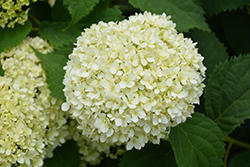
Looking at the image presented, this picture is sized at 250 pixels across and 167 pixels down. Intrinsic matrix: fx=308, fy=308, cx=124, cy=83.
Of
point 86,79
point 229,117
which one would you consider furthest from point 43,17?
point 229,117

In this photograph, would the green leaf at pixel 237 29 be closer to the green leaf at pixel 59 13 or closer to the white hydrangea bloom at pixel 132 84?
the white hydrangea bloom at pixel 132 84

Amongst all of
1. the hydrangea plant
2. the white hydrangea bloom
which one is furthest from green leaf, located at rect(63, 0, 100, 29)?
the white hydrangea bloom

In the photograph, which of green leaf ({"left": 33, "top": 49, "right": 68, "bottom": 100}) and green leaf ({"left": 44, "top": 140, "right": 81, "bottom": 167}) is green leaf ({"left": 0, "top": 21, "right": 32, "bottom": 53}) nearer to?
green leaf ({"left": 33, "top": 49, "right": 68, "bottom": 100})

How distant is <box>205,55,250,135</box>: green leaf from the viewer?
1909 mm

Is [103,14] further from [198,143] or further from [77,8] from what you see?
[198,143]

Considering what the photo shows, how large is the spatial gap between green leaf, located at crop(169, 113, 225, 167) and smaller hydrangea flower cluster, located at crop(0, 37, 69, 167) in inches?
27.8

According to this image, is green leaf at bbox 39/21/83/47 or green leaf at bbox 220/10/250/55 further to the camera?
green leaf at bbox 220/10/250/55

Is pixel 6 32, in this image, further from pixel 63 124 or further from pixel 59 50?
pixel 63 124

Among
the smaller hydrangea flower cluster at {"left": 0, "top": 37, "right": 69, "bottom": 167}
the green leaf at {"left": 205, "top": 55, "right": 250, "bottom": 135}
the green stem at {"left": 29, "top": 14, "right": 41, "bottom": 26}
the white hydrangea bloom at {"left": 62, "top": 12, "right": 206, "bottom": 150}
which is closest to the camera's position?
the white hydrangea bloom at {"left": 62, "top": 12, "right": 206, "bottom": 150}

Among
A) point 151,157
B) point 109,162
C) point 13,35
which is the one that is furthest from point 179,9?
point 109,162

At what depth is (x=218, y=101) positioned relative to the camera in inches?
79.0

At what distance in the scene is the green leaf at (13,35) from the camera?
6.33ft

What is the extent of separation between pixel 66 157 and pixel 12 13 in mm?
995

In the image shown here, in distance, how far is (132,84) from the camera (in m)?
1.42
